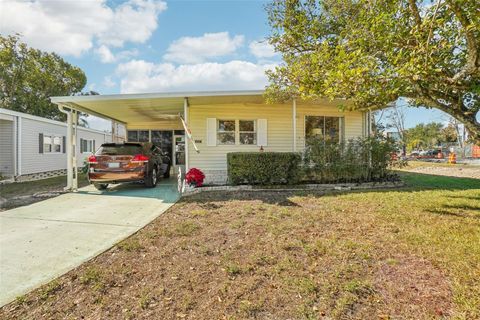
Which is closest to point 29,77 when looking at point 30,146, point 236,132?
point 30,146

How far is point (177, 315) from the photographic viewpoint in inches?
93.4

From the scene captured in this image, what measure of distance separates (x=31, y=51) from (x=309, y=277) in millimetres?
31159

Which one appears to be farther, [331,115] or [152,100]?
[331,115]

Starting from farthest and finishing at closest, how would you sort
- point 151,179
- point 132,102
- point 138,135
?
point 138,135, point 151,179, point 132,102

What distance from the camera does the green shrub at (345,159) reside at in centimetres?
911

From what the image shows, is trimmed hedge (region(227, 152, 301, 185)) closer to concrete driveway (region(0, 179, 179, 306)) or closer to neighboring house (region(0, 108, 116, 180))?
concrete driveway (region(0, 179, 179, 306))

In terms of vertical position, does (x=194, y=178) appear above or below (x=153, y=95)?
below

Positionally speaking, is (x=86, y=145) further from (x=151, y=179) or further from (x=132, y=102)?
(x=151, y=179)

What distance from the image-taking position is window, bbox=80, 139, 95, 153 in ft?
57.6

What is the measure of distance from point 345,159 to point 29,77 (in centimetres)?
2830

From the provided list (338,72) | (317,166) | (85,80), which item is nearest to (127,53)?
(317,166)

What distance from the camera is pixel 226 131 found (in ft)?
34.2

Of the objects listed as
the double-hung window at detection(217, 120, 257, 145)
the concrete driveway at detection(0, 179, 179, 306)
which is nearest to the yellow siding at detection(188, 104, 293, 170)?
the double-hung window at detection(217, 120, 257, 145)

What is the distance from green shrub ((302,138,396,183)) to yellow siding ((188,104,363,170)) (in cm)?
158
